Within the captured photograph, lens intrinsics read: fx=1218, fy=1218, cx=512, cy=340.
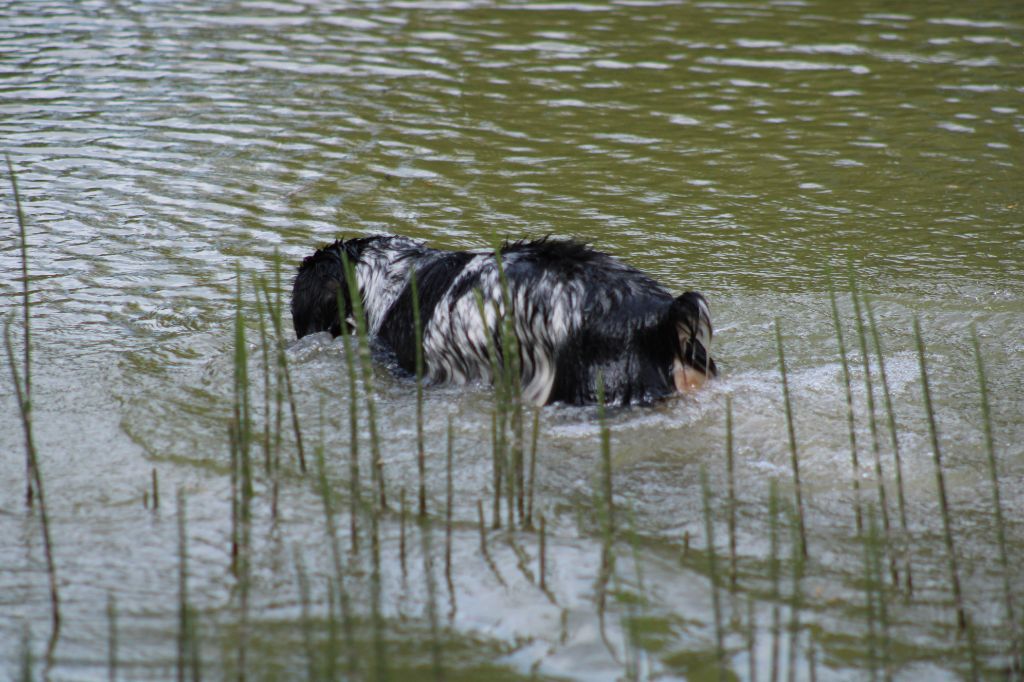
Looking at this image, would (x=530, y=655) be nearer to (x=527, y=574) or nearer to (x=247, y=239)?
(x=527, y=574)

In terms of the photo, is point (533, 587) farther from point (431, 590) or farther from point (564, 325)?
point (564, 325)

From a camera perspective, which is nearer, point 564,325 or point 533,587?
point 533,587

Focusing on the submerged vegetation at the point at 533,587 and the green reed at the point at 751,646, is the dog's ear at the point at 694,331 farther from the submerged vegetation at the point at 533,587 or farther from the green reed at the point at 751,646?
the green reed at the point at 751,646

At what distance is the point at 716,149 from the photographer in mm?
9461

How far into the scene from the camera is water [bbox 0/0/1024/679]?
12.1 feet

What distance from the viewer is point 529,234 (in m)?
7.68

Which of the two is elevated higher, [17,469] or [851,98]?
[851,98]

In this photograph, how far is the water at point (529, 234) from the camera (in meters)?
3.70

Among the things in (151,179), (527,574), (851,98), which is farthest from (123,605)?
(851,98)

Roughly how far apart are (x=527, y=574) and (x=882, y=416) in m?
2.02

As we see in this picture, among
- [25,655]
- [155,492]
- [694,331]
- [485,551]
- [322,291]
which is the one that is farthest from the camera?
[322,291]

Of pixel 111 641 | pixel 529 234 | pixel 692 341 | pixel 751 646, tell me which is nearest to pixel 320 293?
pixel 529 234

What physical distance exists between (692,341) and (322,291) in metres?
2.01

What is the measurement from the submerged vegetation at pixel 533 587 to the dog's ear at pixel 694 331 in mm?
700
